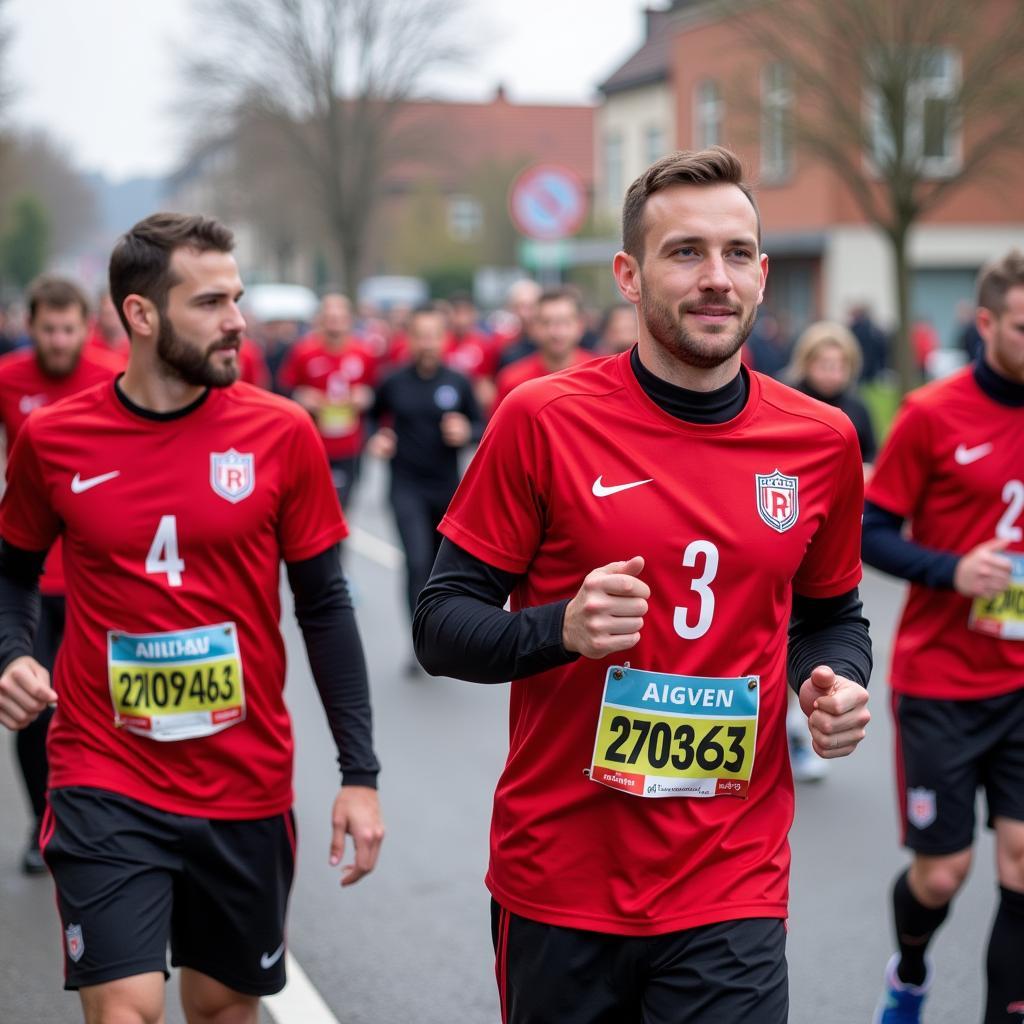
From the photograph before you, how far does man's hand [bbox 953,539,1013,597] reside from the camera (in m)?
4.39

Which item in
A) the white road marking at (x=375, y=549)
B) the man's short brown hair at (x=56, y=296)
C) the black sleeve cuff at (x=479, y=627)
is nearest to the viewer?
the black sleeve cuff at (x=479, y=627)

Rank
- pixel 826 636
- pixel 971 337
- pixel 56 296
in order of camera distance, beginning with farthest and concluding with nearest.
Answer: pixel 971 337 → pixel 56 296 → pixel 826 636

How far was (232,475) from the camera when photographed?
3.86m

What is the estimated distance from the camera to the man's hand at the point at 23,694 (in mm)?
3568

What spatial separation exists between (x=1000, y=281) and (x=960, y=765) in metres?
1.30

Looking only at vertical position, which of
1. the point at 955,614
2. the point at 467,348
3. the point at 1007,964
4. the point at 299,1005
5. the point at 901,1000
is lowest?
the point at 299,1005

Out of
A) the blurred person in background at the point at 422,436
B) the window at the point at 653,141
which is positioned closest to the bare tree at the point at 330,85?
the window at the point at 653,141

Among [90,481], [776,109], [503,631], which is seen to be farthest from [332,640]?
[776,109]

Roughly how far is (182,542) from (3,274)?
270 feet

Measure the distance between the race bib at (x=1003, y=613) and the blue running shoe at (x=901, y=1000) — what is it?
37.2 inches

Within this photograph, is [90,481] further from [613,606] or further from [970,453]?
[970,453]

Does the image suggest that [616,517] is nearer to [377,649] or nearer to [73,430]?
[73,430]

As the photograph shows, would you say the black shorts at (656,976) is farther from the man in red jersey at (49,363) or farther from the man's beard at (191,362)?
the man in red jersey at (49,363)

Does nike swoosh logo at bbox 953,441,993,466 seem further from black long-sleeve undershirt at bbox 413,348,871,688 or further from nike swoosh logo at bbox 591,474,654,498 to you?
nike swoosh logo at bbox 591,474,654,498
